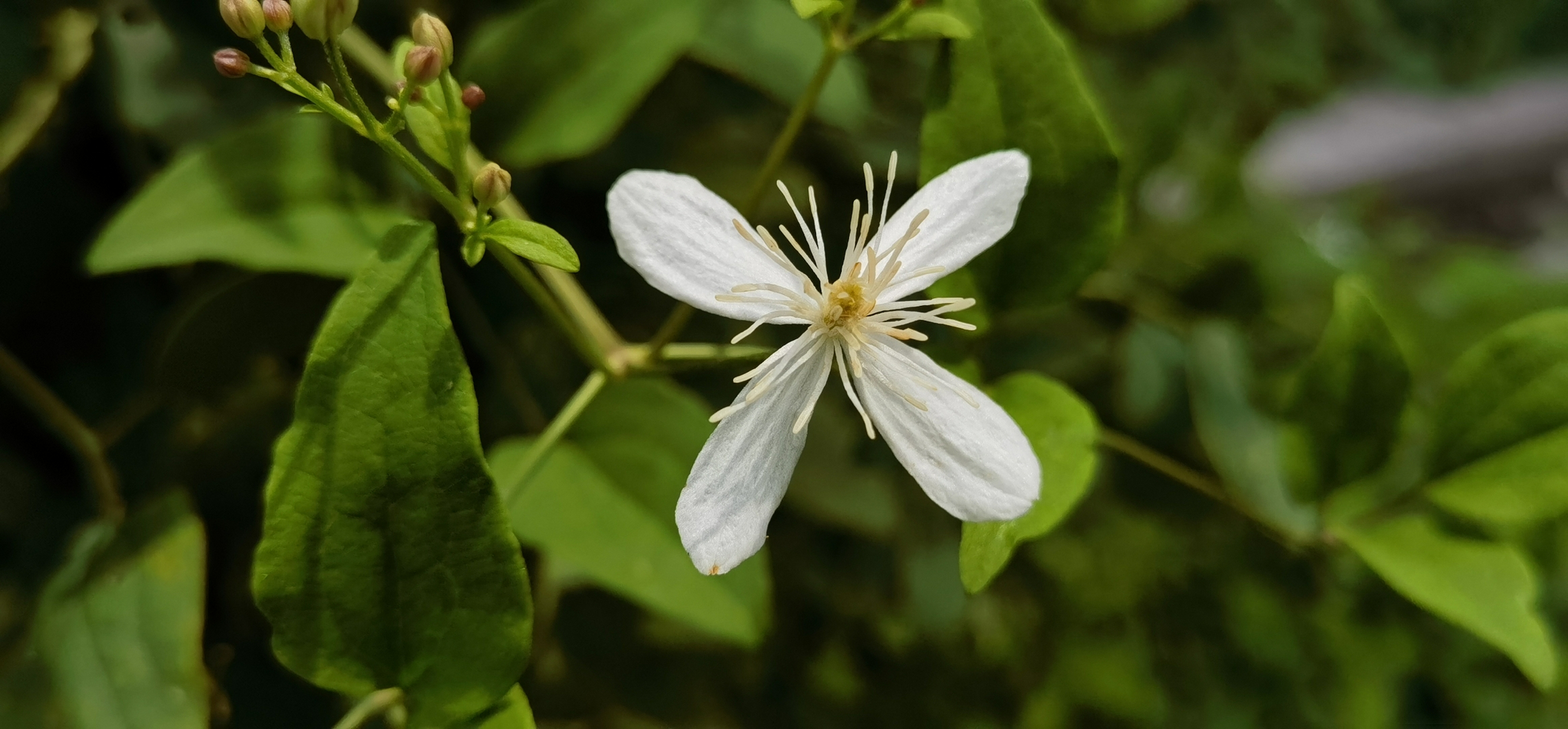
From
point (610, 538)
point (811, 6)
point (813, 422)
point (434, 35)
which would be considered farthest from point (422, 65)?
point (813, 422)

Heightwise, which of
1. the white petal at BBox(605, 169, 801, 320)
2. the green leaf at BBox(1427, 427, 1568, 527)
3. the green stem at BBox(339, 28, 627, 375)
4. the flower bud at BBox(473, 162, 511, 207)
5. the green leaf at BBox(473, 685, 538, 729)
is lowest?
the green leaf at BBox(1427, 427, 1568, 527)

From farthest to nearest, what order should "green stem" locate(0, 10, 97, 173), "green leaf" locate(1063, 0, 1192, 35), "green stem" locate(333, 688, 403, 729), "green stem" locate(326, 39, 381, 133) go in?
"green leaf" locate(1063, 0, 1192, 35), "green stem" locate(0, 10, 97, 173), "green stem" locate(333, 688, 403, 729), "green stem" locate(326, 39, 381, 133)

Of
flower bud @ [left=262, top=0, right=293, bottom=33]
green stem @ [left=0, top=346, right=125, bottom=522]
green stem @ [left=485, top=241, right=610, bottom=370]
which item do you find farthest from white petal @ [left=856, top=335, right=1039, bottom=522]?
green stem @ [left=0, top=346, right=125, bottom=522]

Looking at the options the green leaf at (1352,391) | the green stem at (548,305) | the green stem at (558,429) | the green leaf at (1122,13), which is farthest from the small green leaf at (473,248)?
the green leaf at (1122,13)

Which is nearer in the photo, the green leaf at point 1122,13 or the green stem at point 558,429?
the green stem at point 558,429

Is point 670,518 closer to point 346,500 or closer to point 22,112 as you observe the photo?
point 346,500

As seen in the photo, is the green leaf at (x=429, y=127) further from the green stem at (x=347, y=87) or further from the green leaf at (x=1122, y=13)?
the green leaf at (x=1122, y=13)

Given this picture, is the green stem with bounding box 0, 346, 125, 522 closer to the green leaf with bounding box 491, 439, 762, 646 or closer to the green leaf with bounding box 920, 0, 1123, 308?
A: the green leaf with bounding box 491, 439, 762, 646

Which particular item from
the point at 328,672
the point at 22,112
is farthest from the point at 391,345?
the point at 22,112

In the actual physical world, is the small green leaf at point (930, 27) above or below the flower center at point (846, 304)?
above
